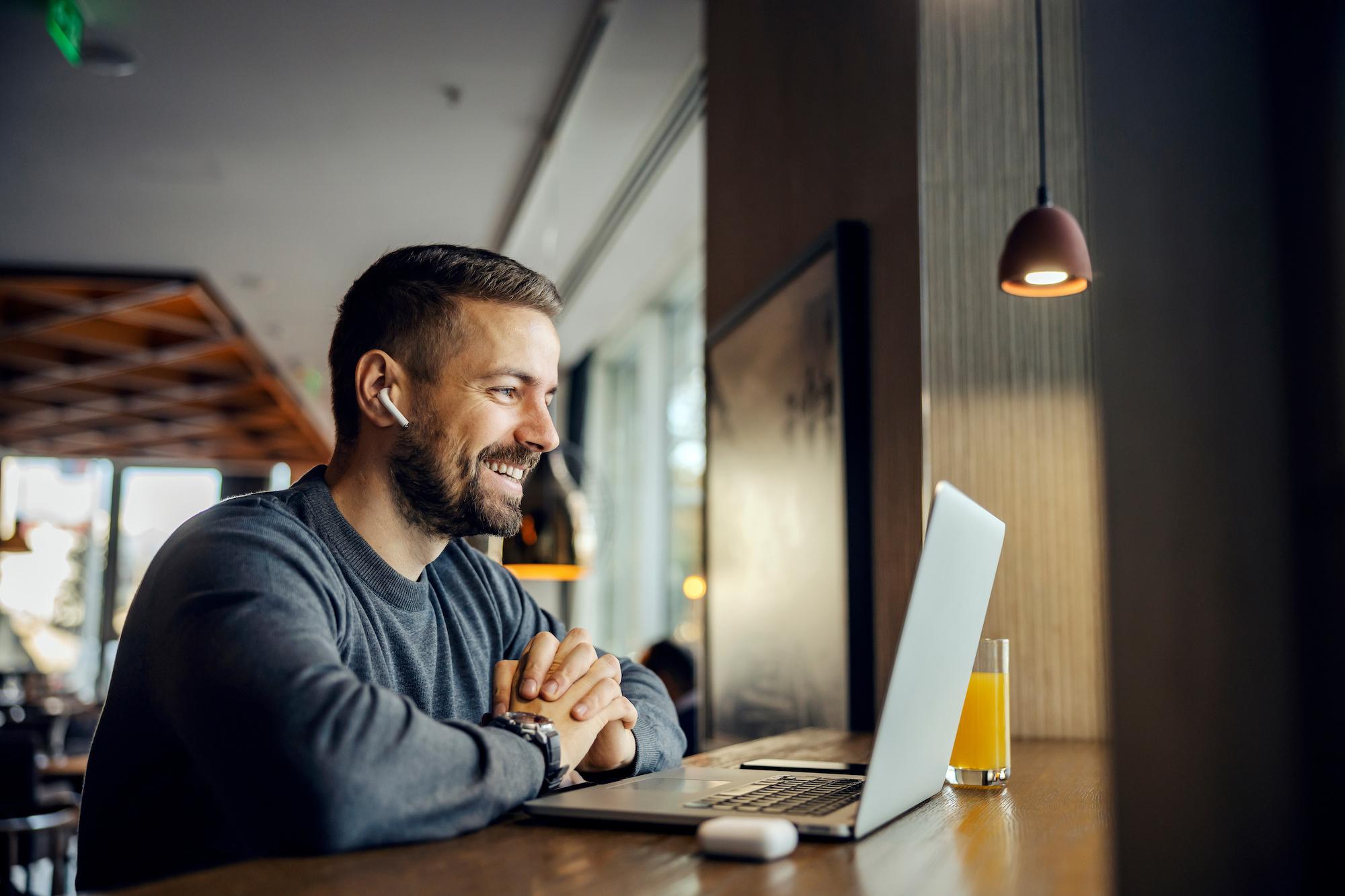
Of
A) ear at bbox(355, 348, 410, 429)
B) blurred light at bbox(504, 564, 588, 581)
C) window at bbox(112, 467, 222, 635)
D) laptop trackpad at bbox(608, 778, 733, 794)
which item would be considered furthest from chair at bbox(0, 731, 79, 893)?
window at bbox(112, 467, 222, 635)

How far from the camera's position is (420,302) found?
4.66 feet

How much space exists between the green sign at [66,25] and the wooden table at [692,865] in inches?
136

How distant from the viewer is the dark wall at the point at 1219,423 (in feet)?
1.75

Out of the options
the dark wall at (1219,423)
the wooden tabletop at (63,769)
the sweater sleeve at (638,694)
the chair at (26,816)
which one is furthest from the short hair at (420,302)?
the wooden tabletop at (63,769)

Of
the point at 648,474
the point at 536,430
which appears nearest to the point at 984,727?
the point at 536,430

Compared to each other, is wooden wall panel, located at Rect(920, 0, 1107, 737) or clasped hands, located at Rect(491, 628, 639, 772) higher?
wooden wall panel, located at Rect(920, 0, 1107, 737)

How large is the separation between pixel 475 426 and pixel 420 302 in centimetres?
18

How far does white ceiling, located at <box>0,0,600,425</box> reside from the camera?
3.67 metres

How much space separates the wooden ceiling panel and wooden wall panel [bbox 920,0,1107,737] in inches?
224

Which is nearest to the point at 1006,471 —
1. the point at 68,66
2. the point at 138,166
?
the point at 68,66

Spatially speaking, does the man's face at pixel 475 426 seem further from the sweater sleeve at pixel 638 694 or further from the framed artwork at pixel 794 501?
the framed artwork at pixel 794 501

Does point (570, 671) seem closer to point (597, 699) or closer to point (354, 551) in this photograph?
point (597, 699)

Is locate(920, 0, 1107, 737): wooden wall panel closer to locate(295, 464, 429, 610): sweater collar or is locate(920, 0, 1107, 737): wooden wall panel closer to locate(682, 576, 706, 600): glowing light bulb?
locate(295, 464, 429, 610): sweater collar

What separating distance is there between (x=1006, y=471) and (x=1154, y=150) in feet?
4.55
